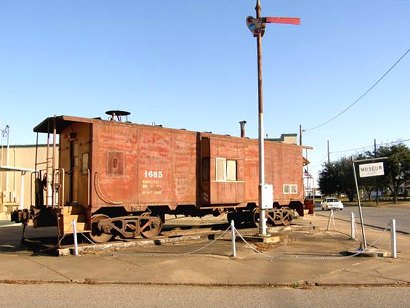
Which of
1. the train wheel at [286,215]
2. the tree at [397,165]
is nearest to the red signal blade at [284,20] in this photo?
the train wheel at [286,215]

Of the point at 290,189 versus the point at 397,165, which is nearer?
the point at 290,189

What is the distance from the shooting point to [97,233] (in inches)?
523

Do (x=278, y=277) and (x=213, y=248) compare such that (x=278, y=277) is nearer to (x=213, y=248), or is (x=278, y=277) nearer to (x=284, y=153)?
(x=213, y=248)

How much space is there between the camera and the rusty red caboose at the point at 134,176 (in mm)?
13109

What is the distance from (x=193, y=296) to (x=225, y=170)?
8.84m

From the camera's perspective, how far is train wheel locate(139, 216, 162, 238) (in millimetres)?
14203

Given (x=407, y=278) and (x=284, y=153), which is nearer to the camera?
(x=407, y=278)

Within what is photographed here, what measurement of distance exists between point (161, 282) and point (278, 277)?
2.31m

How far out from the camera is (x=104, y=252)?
1209cm

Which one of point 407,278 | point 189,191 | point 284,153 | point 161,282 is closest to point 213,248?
point 189,191

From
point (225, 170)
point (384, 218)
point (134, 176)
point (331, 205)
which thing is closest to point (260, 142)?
point (225, 170)

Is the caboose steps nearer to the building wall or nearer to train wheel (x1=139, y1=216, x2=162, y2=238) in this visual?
train wheel (x1=139, y1=216, x2=162, y2=238)

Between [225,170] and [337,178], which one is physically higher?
[337,178]

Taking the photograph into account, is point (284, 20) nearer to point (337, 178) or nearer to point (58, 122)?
point (58, 122)
